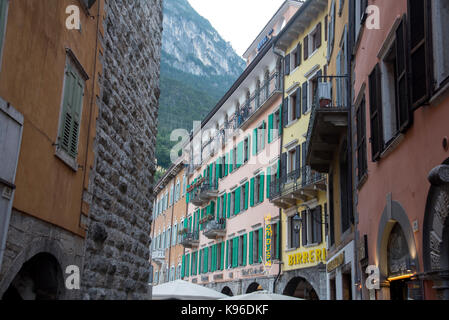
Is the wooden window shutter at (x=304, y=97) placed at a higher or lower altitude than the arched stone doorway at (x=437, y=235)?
higher

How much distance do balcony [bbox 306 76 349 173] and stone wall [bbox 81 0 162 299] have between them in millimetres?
4002

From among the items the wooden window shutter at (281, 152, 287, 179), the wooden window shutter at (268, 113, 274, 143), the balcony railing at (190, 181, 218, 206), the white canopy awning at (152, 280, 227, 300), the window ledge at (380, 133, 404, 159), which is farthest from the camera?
the balcony railing at (190, 181, 218, 206)

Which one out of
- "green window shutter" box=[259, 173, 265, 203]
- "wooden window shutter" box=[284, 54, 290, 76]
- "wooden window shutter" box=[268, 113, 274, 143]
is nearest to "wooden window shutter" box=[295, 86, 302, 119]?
"wooden window shutter" box=[284, 54, 290, 76]

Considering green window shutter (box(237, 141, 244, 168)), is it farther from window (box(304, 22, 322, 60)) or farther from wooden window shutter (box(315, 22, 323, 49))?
wooden window shutter (box(315, 22, 323, 49))

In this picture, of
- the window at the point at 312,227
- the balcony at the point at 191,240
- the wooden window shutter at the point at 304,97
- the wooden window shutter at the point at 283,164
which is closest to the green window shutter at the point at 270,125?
the wooden window shutter at the point at 283,164

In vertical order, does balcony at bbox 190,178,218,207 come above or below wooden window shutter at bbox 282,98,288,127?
below

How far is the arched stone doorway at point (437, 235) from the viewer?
5.89 meters

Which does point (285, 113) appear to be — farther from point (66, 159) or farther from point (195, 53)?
point (195, 53)

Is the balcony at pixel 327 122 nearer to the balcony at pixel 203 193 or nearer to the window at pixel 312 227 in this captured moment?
the window at pixel 312 227

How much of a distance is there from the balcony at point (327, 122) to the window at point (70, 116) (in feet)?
22.6

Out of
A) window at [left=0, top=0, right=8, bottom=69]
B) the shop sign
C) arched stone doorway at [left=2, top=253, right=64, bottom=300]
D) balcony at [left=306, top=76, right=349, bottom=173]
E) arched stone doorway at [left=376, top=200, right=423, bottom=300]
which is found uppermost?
balcony at [left=306, top=76, right=349, bottom=173]

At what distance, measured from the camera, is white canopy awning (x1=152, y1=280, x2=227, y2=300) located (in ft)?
52.2

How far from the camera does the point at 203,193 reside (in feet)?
119

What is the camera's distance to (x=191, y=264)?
40406 mm
